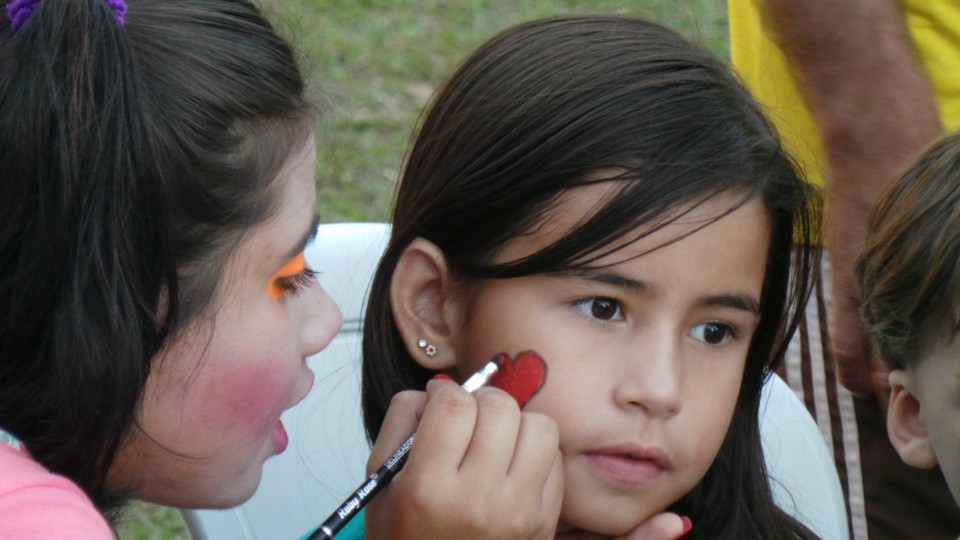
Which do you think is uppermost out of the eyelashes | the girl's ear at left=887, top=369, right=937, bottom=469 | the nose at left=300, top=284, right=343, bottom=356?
the eyelashes

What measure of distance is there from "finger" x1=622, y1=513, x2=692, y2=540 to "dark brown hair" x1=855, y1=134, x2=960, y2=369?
37 cm

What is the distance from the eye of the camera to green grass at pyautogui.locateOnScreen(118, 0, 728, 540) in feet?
14.0

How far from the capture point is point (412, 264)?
1.60 meters

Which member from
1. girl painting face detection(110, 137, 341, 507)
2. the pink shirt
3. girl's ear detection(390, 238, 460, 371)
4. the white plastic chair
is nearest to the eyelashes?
girl painting face detection(110, 137, 341, 507)

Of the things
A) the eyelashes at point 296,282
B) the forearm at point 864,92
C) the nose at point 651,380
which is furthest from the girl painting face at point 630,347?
the forearm at point 864,92

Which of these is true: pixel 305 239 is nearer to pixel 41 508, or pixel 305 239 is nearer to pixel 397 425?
pixel 397 425

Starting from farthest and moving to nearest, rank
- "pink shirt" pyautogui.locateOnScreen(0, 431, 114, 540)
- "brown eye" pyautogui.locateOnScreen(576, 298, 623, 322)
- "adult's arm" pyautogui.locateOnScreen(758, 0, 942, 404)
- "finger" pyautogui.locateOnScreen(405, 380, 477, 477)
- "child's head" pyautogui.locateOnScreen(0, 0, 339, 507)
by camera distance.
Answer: "adult's arm" pyautogui.locateOnScreen(758, 0, 942, 404) < "brown eye" pyautogui.locateOnScreen(576, 298, 623, 322) < "finger" pyautogui.locateOnScreen(405, 380, 477, 477) < "child's head" pyautogui.locateOnScreen(0, 0, 339, 507) < "pink shirt" pyautogui.locateOnScreen(0, 431, 114, 540)

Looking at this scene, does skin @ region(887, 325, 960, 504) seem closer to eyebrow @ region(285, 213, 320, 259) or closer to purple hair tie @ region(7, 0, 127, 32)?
eyebrow @ region(285, 213, 320, 259)

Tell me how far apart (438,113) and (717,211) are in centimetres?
40

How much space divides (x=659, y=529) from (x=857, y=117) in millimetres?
645

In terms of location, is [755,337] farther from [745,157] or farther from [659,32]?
[659,32]

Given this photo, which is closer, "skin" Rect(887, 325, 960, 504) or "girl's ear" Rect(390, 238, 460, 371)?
"skin" Rect(887, 325, 960, 504)

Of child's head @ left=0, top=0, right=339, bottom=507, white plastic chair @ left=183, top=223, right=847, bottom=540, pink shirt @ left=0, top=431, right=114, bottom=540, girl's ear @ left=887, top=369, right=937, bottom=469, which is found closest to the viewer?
pink shirt @ left=0, top=431, right=114, bottom=540

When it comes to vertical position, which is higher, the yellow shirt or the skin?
the yellow shirt
